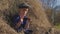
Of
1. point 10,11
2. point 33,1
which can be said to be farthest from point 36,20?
point 10,11

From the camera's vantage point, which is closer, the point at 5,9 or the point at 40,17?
the point at 5,9

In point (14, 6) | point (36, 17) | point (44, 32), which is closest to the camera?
point (14, 6)

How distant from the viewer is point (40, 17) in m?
12.6

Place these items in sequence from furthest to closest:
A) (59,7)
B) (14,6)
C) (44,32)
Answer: (59,7)
(44,32)
(14,6)

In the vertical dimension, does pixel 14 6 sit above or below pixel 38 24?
above

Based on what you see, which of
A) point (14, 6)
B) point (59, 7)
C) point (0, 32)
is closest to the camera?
point (0, 32)

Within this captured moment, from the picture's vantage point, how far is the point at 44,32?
36.1ft

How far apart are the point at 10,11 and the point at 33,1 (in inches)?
131

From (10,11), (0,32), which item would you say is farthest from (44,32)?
(0,32)

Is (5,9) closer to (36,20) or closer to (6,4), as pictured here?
(6,4)

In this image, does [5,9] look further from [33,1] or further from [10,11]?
[33,1]

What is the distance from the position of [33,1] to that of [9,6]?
10.8ft

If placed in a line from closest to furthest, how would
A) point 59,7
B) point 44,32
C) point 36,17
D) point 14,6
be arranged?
point 14,6 → point 44,32 → point 36,17 → point 59,7

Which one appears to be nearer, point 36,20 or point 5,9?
point 5,9
